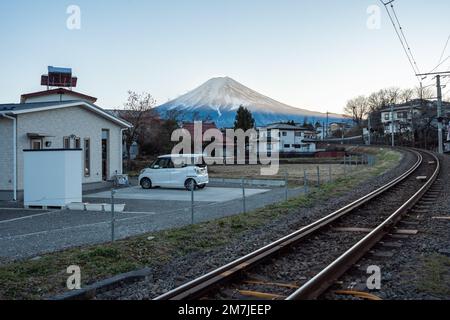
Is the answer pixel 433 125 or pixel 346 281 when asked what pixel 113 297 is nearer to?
pixel 346 281

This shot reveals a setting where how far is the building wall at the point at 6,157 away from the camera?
17234 mm

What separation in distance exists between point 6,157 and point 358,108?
113m

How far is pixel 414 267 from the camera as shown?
6516 millimetres

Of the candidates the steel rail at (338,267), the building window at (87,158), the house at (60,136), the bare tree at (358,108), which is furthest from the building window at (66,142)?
the bare tree at (358,108)

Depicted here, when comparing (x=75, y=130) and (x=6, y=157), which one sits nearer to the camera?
(x=6, y=157)

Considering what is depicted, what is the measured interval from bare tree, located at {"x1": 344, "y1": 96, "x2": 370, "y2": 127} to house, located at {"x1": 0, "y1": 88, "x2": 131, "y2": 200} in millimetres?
102278

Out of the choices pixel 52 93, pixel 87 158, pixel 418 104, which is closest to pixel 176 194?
pixel 87 158

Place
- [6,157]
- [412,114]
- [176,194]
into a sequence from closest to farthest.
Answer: [6,157]
[176,194]
[412,114]

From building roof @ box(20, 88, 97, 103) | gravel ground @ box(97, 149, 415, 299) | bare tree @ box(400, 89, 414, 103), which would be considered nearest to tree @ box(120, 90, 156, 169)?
building roof @ box(20, 88, 97, 103)

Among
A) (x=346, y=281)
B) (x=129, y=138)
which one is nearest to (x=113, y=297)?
(x=346, y=281)

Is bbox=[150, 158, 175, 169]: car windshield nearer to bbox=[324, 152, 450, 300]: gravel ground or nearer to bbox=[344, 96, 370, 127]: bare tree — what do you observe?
bbox=[324, 152, 450, 300]: gravel ground

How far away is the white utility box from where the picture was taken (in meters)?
15.3

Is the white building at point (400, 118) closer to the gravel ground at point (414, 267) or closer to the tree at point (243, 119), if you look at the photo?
the tree at point (243, 119)

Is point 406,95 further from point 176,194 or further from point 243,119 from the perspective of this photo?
point 176,194
